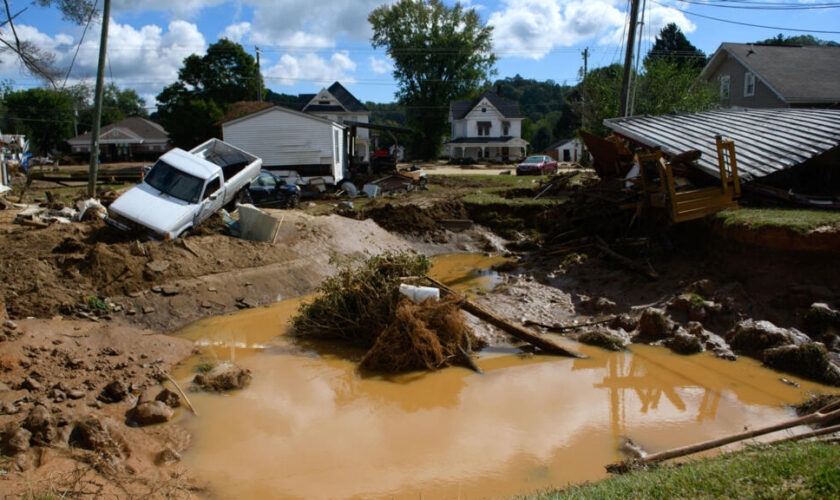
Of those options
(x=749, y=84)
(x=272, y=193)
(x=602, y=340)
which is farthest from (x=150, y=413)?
(x=749, y=84)

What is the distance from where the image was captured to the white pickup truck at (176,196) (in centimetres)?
1323

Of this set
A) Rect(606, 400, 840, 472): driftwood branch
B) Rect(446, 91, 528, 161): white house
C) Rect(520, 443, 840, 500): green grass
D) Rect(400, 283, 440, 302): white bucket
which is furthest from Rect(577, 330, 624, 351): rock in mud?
Rect(446, 91, 528, 161): white house

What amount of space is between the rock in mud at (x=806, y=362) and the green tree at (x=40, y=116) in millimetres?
65459

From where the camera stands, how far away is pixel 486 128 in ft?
200

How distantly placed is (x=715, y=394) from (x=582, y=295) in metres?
4.43

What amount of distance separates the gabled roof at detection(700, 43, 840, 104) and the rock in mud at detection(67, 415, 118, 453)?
32.7m

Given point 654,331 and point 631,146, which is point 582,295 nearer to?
point 654,331

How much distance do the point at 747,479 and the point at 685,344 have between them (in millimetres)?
5666

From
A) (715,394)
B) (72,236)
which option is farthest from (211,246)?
(715,394)

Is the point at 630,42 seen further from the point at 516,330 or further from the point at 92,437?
the point at 92,437

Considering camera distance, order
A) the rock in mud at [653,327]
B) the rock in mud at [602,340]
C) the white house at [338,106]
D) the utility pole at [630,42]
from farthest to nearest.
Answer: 1. the white house at [338,106]
2. the utility pole at [630,42]
3. the rock in mud at [653,327]
4. the rock in mud at [602,340]

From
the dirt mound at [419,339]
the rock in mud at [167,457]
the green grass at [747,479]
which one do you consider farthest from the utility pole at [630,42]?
the rock in mud at [167,457]

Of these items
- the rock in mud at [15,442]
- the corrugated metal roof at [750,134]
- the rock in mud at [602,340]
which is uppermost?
the corrugated metal roof at [750,134]

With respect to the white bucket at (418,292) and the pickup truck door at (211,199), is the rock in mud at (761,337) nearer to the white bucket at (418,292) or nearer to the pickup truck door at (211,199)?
the white bucket at (418,292)
